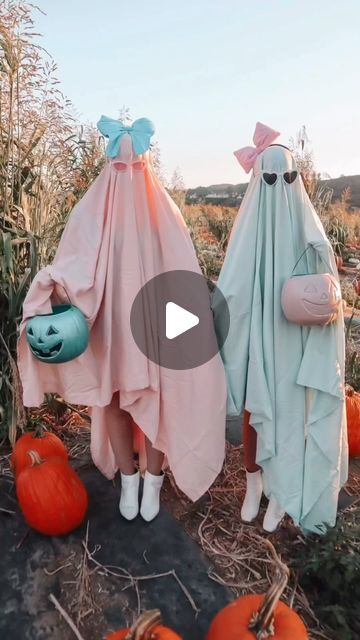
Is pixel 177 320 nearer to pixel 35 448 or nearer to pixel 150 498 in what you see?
pixel 150 498

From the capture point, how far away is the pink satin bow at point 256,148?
1.98 metres

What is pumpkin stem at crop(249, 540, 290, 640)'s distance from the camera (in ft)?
3.79

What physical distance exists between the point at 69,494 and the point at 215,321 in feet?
3.32

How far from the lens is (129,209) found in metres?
1.95

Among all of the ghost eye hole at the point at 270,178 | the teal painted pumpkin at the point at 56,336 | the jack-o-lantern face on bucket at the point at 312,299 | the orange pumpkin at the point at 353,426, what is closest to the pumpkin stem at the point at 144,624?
the teal painted pumpkin at the point at 56,336

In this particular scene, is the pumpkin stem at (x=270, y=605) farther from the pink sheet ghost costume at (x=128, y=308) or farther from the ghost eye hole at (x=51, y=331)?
the ghost eye hole at (x=51, y=331)

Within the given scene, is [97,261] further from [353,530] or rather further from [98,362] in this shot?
[353,530]

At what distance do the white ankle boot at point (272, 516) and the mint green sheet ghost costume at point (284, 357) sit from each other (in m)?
0.13

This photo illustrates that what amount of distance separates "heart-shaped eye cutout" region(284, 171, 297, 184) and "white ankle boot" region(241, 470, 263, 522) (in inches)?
52.8

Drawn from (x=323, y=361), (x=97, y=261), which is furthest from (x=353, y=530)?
(x=97, y=261)

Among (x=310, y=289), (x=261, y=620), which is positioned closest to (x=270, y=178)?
(x=310, y=289)

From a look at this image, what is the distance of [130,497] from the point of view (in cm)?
217

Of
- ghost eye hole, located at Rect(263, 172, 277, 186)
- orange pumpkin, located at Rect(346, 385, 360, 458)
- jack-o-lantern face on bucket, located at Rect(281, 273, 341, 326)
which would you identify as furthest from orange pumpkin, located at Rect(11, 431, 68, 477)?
orange pumpkin, located at Rect(346, 385, 360, 458)

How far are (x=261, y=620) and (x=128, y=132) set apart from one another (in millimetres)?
1806
